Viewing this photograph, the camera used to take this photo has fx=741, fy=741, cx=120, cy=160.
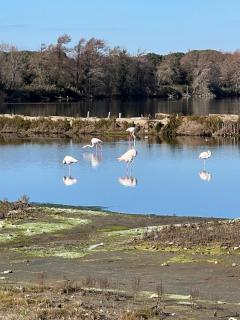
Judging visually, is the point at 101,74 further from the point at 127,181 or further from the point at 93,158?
the point at 127,181

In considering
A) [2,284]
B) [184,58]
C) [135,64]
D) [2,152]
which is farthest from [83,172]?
[184,58]

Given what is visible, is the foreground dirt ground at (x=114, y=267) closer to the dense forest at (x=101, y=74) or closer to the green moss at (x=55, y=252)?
the green moss at (x=55, y=252)

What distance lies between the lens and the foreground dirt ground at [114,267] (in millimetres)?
10156

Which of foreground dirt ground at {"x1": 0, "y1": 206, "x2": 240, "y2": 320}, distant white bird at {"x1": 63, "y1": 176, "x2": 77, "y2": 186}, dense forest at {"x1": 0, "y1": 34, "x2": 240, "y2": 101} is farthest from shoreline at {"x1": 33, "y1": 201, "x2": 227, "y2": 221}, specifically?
dense forest at {"x1": 0, "y1": 34, "x2": 240, "y2": 101}

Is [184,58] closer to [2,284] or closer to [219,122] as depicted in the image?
[219,122]

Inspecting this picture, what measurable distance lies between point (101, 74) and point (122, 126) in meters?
76.0

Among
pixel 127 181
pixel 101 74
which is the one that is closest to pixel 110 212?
pixel 127 181

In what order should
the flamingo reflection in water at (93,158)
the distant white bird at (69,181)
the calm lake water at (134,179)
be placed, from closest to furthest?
the calm lake water at (134,179)
the distant white bird at (69,181)
the flamingo reflection in water at (93,158)

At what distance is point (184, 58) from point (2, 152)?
403ft

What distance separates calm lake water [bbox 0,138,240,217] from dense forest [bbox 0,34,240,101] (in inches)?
2793

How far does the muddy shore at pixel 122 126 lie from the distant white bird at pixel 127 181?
83.9 feet

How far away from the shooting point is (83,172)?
36719 millimetres

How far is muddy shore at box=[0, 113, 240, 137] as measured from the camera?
59.5 m

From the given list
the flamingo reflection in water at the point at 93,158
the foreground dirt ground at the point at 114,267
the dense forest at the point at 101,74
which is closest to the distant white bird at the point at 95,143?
the flamingo reflection in water at the point at 93,158
